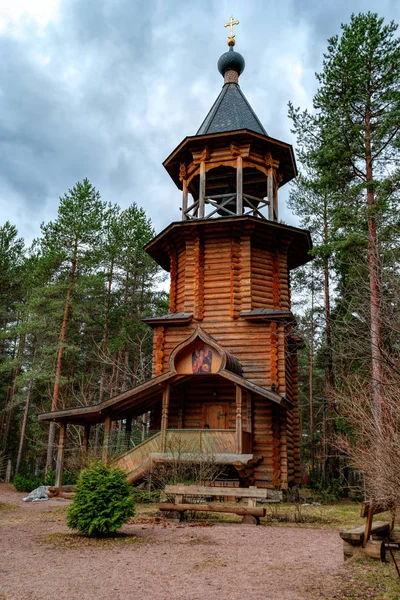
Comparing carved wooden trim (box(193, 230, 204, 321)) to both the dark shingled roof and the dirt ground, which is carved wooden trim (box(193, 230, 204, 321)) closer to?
the dark shingled roof

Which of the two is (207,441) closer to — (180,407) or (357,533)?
(180,407)

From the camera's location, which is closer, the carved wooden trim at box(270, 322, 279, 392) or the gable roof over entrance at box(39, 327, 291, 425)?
the gable roof over entrance at box(39, 327, 291, 425)

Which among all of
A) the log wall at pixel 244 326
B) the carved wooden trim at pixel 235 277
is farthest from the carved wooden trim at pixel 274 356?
the carved wooden trim at pixel 235 277

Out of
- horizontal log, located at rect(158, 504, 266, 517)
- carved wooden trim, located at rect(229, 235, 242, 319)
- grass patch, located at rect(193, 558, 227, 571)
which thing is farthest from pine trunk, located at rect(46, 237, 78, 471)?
grass patch, located at rect(193, 558, 227, 571)

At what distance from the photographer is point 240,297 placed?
1822 cm

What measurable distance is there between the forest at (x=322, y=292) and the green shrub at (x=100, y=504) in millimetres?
4022

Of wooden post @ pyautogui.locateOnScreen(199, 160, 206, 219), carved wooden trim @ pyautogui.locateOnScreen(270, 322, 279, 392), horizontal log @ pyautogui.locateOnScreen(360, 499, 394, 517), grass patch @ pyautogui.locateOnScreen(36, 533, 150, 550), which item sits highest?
wooden post @ pyautogui.locateOnScreen(199, 160, 206, 219)

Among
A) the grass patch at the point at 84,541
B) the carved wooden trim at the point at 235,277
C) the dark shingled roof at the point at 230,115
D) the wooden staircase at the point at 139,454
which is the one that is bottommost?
the grass patch at the point at 84,541

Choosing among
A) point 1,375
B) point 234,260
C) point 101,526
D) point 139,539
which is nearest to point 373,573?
point 139,539

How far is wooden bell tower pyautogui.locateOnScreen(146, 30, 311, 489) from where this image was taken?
16672 mm

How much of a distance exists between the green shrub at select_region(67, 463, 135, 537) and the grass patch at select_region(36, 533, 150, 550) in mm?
153

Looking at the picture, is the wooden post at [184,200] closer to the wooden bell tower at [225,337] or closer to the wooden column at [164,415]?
the wooden bell tower at [225,337]

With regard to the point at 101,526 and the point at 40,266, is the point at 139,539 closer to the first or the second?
the point at 101,526

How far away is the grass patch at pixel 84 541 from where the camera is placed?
8109mm
